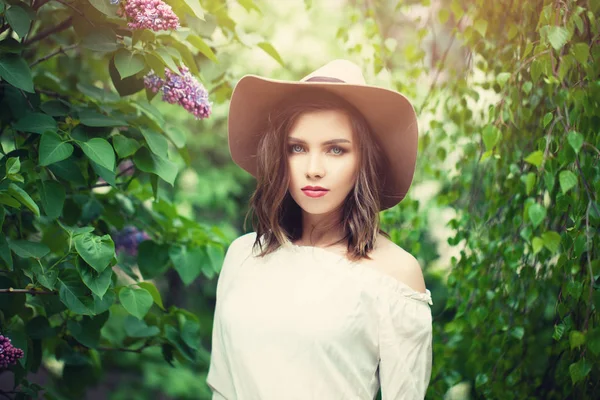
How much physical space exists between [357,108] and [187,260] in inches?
33.2

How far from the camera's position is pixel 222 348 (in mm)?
1744

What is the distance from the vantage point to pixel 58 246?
1864 millimetres

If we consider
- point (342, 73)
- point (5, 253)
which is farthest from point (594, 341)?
point (5, 253)

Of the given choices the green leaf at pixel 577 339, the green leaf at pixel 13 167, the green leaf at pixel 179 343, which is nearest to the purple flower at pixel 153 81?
the green leaf at pixel 13 167

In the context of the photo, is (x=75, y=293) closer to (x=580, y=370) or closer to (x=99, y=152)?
(x=99, y=152)

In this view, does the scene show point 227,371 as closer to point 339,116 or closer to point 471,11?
point 339,116

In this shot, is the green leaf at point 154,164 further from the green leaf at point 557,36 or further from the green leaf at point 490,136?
the green leaf at point 557,36

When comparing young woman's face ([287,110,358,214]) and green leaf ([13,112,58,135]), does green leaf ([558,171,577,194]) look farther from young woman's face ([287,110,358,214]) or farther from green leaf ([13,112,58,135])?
green leaf ([13,112,58,135])

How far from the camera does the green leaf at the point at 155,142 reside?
1.75 metres

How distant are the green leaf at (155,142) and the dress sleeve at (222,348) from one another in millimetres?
335

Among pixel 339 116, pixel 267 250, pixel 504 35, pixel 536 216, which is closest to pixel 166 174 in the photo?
pixel 267 250

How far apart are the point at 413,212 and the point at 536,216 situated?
1151 mm

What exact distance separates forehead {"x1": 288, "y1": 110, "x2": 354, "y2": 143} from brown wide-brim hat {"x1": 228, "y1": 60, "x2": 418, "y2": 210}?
59 millimetres

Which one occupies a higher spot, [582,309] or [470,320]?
[582,309]
